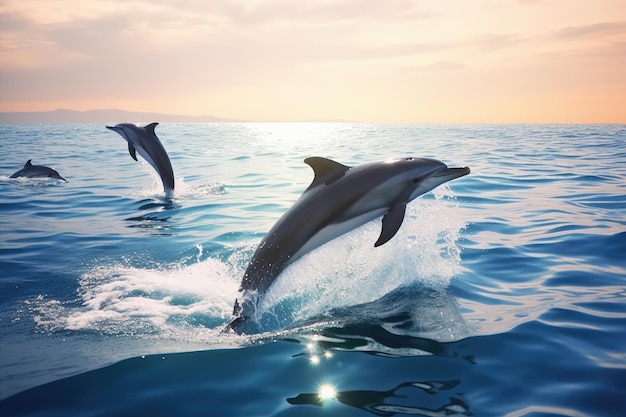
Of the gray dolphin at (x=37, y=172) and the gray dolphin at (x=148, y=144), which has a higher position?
the gray dolphin at (x=148, y=144)

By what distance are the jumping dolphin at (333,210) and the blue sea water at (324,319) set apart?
13.5 inches

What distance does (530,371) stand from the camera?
5082mm

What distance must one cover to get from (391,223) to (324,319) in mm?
1590

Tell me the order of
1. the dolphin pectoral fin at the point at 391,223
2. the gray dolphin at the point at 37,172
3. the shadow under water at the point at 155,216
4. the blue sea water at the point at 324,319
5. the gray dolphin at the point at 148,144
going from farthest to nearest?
the gray dolphin at the point at 37,172, the gray dolphin at the point at 148,144, the shadow under water at the point at 155,216, the dolphin pectoral fin at the point at 391,223, the blue sea water at the point at 324,319

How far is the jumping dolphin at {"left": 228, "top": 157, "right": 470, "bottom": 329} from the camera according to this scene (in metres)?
6.78

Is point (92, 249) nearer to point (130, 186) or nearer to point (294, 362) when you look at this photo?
point (294, 362)

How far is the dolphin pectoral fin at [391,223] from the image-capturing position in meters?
6.70

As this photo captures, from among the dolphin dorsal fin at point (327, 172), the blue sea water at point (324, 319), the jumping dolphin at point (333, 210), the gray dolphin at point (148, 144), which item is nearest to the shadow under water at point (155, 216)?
the blue sea water at point (324, 319)

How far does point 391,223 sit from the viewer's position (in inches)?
269

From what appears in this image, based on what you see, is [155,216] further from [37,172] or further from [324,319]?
[37,172]

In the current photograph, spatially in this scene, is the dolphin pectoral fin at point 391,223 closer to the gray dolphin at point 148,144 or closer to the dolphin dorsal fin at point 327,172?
the dolphin dorsal fin at point 327,172

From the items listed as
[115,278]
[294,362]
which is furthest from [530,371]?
[115,278]

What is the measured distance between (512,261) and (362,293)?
11.2 ft

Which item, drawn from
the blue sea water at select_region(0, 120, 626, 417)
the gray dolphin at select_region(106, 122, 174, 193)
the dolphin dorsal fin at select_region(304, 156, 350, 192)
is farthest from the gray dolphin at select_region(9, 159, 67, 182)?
the dolphin dorsal fin at select_region(304, 156, 350, 192)
